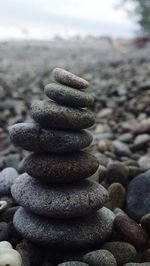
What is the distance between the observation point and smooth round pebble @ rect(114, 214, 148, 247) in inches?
131

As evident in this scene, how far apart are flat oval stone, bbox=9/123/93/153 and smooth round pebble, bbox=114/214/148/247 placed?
71cm

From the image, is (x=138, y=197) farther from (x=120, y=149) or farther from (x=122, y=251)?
(x=120, y=149)

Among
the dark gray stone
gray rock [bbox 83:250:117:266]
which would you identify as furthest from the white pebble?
the dark gray stone

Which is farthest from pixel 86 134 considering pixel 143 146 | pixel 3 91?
pixel 3 91

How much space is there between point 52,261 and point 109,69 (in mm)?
6995

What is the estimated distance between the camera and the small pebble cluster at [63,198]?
3219 millimetres

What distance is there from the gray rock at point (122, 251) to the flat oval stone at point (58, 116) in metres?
0.94

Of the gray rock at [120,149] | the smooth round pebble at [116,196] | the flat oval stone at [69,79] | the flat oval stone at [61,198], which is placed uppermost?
the flat oval stone at [69,79]

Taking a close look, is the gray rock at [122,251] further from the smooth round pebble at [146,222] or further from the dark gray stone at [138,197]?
the dark gray stone at [138,197]

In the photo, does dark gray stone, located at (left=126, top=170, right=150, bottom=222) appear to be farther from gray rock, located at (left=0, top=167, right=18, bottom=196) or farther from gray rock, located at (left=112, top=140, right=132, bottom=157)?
gray rock, located at (left=112, top=140, right=132, bottom=157)

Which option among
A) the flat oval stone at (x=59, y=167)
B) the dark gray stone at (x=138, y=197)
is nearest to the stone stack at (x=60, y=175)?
the flat oval stone at (x=59, y=167)

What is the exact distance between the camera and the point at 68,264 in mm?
2809

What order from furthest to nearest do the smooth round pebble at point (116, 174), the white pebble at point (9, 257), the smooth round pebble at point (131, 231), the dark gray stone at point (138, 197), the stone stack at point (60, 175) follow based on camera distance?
the smooth round pebble at point (116, 174) → the dark gray stone at point (138, 197) → the smooth round pebble at point (131, 231) → the stone stack at point (60, 175) → the white pebble at point (9, 257)

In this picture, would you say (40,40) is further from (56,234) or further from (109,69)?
(56,234)
